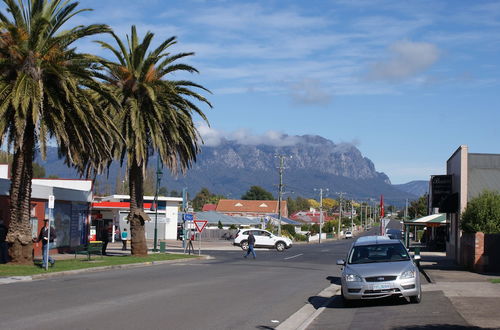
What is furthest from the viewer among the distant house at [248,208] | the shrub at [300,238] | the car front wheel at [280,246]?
the distant house at [248,208]

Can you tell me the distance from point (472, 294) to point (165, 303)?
8093 mm

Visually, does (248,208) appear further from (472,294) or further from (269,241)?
(472,294)

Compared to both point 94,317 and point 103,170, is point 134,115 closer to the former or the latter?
point 103,170

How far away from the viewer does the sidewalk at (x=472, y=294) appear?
44.0 feet

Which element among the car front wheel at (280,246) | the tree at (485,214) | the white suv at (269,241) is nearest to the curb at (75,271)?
the tree at (485,214)

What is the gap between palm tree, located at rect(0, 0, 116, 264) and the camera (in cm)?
2550

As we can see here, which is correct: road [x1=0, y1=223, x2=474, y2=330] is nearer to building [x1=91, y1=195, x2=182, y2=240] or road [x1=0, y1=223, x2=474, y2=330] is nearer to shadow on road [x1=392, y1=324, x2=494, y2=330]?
shadow on road [x1=392, y1=324, x2=494, y2=330]

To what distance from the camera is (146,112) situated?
3588 cm

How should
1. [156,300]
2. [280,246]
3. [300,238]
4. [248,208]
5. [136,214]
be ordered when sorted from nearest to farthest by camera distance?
[156,300] < [136,214] < [280,246] < [300,238] < [248,208]

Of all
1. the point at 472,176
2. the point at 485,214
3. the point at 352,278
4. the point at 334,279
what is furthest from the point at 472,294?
the point at 472,176

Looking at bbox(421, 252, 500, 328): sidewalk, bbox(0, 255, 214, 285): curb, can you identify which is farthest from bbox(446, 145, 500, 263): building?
bbox(0, 255, 214, 285): curb

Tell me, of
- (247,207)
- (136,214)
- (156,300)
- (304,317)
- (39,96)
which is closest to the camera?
(304,317)

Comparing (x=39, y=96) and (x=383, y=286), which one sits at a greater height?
(x=39, y=96)

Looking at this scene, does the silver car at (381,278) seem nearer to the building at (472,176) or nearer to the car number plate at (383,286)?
the car number plate at (383,286)
